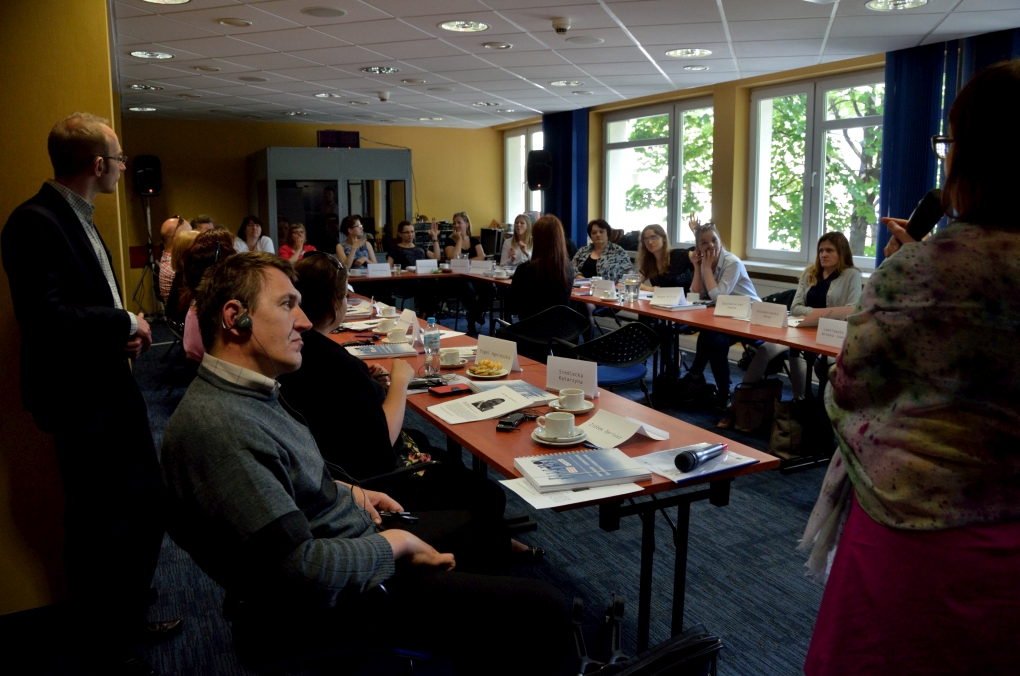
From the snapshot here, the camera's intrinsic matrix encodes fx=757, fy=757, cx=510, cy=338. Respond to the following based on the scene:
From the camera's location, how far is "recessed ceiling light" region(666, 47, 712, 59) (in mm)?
6059

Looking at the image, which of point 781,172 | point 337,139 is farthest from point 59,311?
point 337,139

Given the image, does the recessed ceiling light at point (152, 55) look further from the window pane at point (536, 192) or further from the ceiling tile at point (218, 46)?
the window pane at point (536, 192)

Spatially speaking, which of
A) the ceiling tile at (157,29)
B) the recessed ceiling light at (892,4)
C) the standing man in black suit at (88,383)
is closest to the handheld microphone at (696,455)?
the standing man in black suit at (88,383)

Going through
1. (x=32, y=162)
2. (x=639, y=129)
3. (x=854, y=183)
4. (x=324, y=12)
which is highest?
(x=324, y=12)

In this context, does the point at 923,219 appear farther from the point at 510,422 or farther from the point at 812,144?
the point at 812,144

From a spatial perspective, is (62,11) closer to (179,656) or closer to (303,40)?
(179,656)

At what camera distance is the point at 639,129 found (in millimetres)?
9578

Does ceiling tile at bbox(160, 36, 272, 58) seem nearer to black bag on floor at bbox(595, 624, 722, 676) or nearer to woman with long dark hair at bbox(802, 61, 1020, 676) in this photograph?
black bag on floor at bbox(595, 624, 722, 676)

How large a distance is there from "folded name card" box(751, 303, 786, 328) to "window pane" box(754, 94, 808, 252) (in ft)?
11.4

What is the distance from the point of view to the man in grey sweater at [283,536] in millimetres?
1374

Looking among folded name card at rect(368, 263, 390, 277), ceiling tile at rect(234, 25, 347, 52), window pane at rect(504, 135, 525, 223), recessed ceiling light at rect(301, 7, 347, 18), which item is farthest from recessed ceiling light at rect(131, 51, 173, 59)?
window pane at rect(504, 135, 525, 223)

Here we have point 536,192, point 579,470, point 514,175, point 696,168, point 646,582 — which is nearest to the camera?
point 579,470

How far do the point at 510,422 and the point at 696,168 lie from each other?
7.08 metres

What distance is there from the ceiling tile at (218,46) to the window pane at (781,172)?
494 cm
